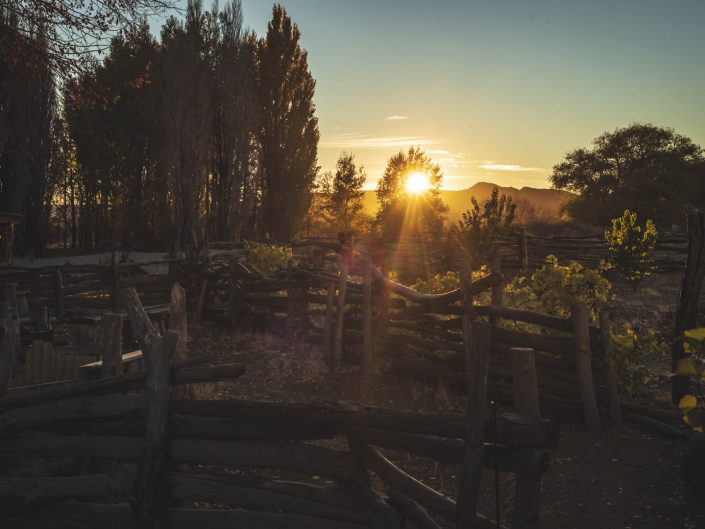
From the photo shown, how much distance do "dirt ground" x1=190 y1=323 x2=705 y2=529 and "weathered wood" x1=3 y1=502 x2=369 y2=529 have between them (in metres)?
1.79

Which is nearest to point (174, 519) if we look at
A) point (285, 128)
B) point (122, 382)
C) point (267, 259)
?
point (122, 382)

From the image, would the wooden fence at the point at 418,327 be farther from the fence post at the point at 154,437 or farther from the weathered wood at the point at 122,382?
the fence post at the point at 154,437

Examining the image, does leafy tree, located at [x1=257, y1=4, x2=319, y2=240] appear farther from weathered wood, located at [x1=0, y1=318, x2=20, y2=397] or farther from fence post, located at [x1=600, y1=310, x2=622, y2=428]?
weathered wood, located at [x1=0, y1=318, x2=20, y2=397]

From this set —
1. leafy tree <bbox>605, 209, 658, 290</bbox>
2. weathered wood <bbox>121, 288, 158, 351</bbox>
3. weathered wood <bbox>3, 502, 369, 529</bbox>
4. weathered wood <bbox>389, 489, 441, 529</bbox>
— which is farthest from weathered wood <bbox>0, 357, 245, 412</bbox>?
leafy tree <bbox>605, 209, 658, 290</bbox>

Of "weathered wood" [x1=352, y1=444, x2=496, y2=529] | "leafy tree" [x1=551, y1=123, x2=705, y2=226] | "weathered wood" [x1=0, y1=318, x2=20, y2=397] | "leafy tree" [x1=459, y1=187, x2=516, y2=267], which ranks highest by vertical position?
"leafy tree" [x1=551, y1=123, x2=705, y2=226]

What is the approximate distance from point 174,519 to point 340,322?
5.46 metres

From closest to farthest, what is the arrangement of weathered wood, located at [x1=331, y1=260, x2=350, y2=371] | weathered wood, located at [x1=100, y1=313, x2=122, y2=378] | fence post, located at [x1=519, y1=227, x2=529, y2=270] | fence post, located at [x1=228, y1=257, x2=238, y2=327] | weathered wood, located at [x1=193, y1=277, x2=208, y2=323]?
weathered wood, located at [x1=100, y1=313, x2=122, y2=378]
weathered wood, located at [x1=331, y1=260, x2=350, y2=371]
fence post, located at [x1=228, y1=257, x2=238, y2=327]
weathered wood, located at [x1=193, y1=277, x2=208, y2=323]
fence post, located at [x1=519, y1=227, x2=529, y2=270]

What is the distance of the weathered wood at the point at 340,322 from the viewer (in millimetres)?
8758

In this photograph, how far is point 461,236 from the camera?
22328 millimetres

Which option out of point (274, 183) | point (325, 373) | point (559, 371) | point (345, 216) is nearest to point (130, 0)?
point (325, 373)

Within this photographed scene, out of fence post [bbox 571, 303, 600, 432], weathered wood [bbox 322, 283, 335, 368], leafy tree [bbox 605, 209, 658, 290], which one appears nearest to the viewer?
fence post [bbox 571, 303, 600, 432]

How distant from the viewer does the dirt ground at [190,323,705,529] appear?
4387 mm

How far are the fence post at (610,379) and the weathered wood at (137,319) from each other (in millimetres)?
4736

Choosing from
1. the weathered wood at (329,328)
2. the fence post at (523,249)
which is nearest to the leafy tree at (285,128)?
the fence post at (523,249)
